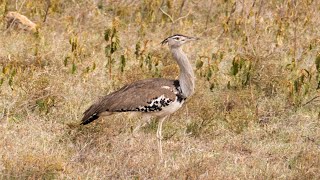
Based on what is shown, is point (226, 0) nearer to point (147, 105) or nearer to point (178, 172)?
point (147, 105)

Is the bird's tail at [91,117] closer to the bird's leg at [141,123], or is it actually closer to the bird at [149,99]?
the bird at [149,99]

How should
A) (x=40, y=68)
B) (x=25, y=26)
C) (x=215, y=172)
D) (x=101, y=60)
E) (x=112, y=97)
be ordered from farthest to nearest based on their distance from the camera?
(x=25, y=26), (x=101, y=60), (x=40, y=68), (x=112, y=97), (x=215, y=172)

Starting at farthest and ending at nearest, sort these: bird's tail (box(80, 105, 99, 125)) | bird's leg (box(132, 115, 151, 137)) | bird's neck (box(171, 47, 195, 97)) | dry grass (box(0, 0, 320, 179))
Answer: bird's neck (box(171, 47, 195, 97)) → bird's leg (box(132, 115, 151, 137)) → bird's tail (box(80, 105, 99, 125)) → dry grass (box(0, 0, 320, 179))

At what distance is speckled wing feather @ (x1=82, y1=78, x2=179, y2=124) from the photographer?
703cm

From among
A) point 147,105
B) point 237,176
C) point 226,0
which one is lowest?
point 237,176

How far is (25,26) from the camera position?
35.0 feet

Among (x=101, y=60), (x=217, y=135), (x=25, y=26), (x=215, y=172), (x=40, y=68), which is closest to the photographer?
(x=215, y=172)

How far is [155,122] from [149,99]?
840 millimetres

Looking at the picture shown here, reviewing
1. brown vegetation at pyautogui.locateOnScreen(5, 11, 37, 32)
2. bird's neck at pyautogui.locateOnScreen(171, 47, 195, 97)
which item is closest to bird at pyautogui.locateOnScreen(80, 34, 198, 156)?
bird's neck at pyautogui.locateOnScreen(171, 47, 195, 97)

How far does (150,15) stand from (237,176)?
4706 mm

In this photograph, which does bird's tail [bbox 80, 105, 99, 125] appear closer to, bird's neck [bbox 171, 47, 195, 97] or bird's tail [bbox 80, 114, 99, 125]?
bird's tail [bbox 80, 114, 99, 125]

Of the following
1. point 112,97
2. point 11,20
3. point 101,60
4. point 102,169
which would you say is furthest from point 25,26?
point 102,169

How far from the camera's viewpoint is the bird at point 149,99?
7.05 metres

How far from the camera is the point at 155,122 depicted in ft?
26.2
